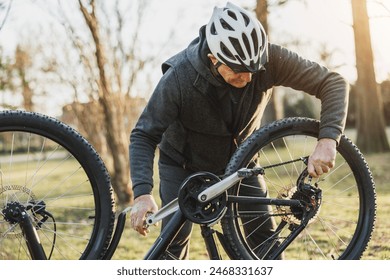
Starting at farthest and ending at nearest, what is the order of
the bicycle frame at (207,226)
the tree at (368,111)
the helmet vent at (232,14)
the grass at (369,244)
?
the tree at (368,111) < the grass at (369,244) < the helmet vent at (232,14) < the bicycle frame at (207,226)

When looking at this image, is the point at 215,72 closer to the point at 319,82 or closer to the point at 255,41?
the point at 255,41

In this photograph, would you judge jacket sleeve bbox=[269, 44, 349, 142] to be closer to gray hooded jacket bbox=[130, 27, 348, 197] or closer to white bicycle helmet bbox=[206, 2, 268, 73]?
gray hooded jacket bbox=[130, 27, 348, 197]

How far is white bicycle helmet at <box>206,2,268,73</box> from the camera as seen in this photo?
2.41 m

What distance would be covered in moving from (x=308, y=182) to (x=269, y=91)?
0.56 meters

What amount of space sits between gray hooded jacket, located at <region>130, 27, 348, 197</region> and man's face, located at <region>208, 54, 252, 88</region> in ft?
0.16

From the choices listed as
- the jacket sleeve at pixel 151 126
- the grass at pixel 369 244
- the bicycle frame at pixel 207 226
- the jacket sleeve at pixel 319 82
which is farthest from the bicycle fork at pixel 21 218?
the grass at pixel 369 244

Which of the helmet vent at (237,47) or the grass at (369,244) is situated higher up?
the helmet vent at (237,47)

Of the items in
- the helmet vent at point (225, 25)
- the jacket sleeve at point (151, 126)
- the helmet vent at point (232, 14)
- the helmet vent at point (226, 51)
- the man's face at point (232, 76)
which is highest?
the helmet vent at point (232, 14)

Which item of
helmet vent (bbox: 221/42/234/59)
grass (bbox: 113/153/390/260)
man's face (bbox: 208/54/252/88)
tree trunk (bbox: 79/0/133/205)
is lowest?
grass (bbox: 113/153/390/260)

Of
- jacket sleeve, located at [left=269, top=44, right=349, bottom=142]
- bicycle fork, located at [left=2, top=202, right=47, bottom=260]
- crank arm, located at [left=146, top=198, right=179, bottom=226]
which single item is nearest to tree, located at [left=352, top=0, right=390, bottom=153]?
jacket sleeve, located at [left=269, top=44, right=349, bottom=142]

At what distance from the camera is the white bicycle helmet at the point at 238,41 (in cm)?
241

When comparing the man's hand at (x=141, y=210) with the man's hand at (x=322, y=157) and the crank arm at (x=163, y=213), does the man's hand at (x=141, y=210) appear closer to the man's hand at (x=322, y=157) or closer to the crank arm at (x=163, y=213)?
the crank arm at (x=163, y=213)
